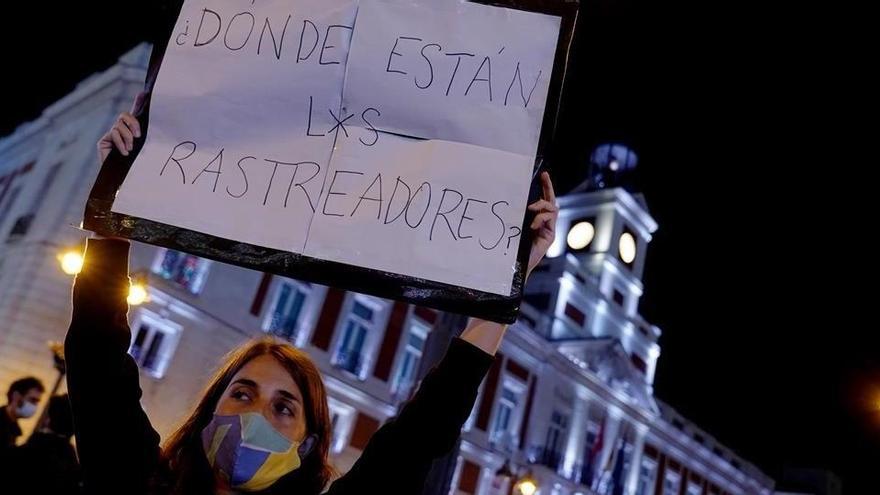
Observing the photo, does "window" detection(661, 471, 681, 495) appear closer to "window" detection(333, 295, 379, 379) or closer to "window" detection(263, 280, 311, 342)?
"window" detection(333, 295, 379, 379)

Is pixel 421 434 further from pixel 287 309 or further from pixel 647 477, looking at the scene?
pixel 647 477

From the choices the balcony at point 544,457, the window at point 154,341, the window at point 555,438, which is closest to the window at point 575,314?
the window at point 555,438

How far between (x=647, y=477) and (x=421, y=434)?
38.7m

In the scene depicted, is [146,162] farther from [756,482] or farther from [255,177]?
[756,482]

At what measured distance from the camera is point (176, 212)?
1.94 meters

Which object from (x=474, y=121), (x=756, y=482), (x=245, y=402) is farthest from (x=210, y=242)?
(x=756, y=482)

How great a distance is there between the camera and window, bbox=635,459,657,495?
36.8 meters

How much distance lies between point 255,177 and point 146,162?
294 millimetres

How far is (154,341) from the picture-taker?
→ 18.3 m

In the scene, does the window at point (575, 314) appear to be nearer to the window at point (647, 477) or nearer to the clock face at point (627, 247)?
the clock face at point (627, 247)

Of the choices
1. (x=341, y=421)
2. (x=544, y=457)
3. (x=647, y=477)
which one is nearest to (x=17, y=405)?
(x=341, y=421)

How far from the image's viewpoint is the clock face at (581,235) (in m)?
36.2

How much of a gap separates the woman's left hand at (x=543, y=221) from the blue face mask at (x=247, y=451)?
81cm

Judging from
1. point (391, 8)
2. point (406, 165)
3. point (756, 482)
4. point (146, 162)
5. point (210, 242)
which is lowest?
point (210, 242)
